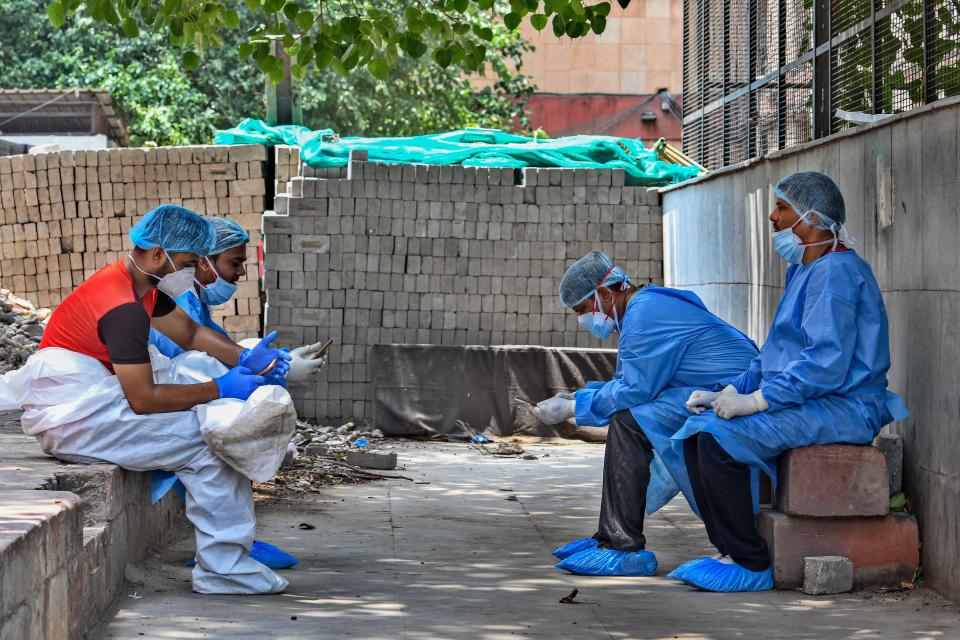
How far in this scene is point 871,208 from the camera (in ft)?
19.4

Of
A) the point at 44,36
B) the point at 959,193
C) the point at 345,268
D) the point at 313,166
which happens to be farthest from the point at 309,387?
the point at 44,36

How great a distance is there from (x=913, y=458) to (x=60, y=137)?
57.4 ft

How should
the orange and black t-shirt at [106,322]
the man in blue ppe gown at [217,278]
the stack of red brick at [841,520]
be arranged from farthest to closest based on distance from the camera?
the man in blue ppe gown at [217,278] < the stack of red brick at [841,520] < the orange and black t-shirt at [106,322]

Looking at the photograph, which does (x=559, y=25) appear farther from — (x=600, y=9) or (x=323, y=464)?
(x=323, y=464)

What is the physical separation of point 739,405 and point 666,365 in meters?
0.58

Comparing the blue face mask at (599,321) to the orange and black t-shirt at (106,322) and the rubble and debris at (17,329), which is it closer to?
the orange and black t-shirt at (106,322)

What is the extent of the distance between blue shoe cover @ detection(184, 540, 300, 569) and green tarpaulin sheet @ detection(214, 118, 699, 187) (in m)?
6.14

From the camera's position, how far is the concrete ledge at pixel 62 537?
3.30 m

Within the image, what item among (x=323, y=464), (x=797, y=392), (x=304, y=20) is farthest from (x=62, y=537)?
(x=323, y=464)

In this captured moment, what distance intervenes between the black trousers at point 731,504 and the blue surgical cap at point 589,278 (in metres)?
0.96

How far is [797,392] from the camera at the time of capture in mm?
5008

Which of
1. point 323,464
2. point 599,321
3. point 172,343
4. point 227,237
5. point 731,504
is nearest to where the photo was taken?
point 731,504

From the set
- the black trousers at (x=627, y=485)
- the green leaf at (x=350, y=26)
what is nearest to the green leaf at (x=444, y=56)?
the green leaf at (x=350, y=26)

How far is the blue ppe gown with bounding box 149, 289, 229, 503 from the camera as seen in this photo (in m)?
5.11
